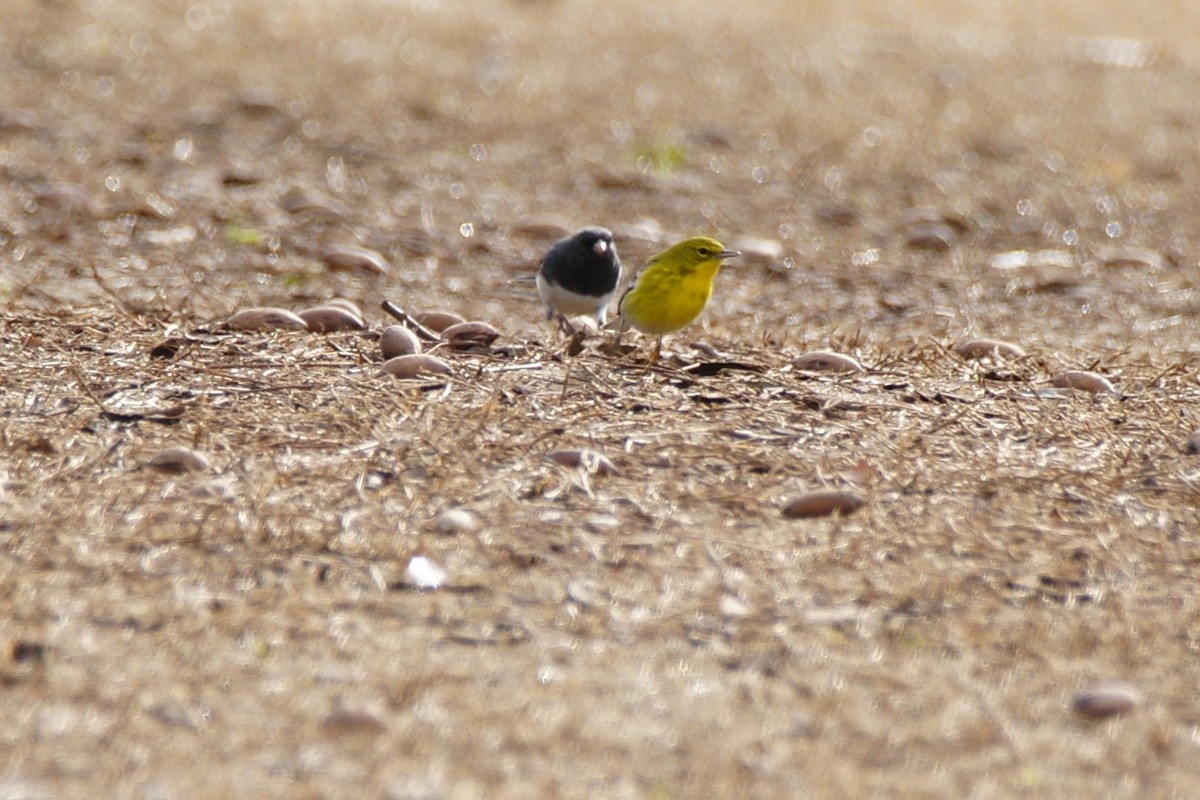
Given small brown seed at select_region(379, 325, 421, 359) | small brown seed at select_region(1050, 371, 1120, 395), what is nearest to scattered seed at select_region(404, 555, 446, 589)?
small brown seed at select_region(379, 325, 421, 359)

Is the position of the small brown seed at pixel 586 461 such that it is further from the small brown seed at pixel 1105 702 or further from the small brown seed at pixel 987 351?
the small brown seed at pixel 987 351

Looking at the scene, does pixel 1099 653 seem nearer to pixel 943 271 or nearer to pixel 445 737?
pixel 445 737

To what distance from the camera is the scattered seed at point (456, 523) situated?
3686 millimetres

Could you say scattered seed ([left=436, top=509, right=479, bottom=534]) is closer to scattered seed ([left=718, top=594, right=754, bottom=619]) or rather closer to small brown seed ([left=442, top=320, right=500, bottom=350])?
scattered seed ([left=718, top=594, right=754, bottom=619])

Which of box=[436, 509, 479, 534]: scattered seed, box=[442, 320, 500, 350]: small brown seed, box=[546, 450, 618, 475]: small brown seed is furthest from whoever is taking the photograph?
box=[442, 320, 500, 350]: small brown seed

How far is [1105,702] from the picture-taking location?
3.07 metres

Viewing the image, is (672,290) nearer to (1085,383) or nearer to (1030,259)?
(1085,383)

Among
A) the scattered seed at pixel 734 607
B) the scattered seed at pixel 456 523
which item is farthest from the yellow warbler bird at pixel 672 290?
the scattered seed at pixel 734 607

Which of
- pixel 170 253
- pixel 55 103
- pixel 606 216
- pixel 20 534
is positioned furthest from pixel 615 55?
pixel 20 534

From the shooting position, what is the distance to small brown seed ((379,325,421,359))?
4848 millimetres

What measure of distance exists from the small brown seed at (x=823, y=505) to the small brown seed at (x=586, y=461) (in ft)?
1.67

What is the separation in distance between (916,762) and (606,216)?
18.9 feet

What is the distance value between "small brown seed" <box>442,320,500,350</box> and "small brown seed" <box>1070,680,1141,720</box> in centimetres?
257

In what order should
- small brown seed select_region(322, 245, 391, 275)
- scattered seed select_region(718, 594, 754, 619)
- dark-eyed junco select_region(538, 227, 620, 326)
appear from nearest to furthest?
scattered seed select_region(718, 594, 754, 619)
dark-eyed junco select_region(538, 227, 620, 326)
small brown seed select_region(322, 245, 391, 275)
